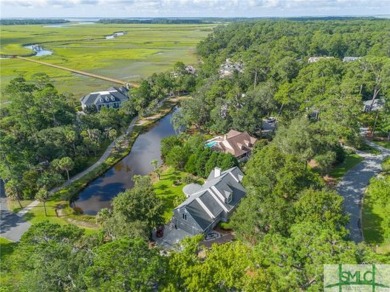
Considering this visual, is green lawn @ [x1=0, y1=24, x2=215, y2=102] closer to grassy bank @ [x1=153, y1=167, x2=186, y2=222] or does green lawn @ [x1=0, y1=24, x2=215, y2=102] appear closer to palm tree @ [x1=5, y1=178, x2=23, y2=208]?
palm tree @ [x1=5, y1=178, x2=23, y2=208]

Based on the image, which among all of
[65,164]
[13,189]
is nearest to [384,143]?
[65,164]

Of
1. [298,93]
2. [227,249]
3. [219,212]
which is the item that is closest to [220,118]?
[298,93]

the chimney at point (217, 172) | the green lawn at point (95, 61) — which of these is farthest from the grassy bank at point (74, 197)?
the green lawn at point (95, 61)

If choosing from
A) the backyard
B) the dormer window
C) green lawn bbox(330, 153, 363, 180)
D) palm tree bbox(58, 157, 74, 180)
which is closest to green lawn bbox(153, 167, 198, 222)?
the dormer window

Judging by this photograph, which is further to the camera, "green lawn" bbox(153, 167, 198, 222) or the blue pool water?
the blue pool water

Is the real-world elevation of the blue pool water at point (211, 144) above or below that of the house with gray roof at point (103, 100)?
below

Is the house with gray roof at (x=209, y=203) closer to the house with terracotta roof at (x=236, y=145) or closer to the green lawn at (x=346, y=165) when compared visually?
the house with terracotta roof at (x=236, y=145)

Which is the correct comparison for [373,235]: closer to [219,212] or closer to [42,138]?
[219,212]

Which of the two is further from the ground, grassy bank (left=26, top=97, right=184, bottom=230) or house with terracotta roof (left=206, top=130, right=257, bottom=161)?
house with terracotta roof (left=206, top=130, right=257, bottom=161)
